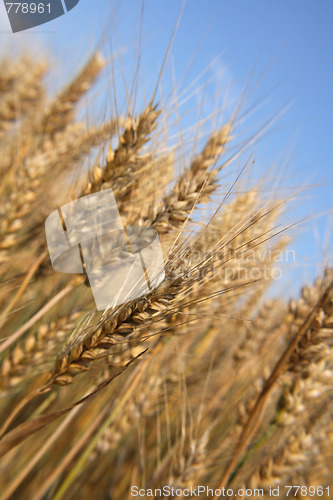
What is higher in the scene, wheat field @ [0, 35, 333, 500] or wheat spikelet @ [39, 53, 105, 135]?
wheat spikelet @ [39, 53, 105, 135]

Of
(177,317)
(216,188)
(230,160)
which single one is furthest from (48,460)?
(230,160)

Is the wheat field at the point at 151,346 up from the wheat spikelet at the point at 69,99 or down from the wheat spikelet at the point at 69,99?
down

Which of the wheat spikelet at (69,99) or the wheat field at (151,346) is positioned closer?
the wheat field at (151,346)

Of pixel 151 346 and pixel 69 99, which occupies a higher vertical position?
pixel 69 99

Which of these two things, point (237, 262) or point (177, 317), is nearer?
point (177, 317)

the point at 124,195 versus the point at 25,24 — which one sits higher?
the point at 25,24

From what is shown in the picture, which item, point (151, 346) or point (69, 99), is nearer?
point (151, 346)

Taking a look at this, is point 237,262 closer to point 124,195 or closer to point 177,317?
point 177,317

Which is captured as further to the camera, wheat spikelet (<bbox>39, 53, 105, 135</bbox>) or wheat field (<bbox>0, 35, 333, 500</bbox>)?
wheat spikelet (<bbox>39, 53, 105, 135</bbox>)
